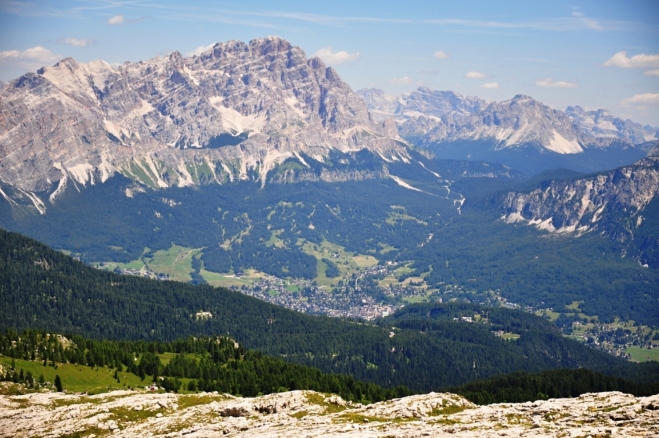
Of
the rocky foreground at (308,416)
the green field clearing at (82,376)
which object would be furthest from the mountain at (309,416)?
the green field clearing at (82,376)

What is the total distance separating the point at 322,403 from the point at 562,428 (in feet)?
151

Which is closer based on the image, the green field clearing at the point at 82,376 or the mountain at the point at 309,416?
the mountain at the point at 309,416

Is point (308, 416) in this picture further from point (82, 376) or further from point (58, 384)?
point (82, 376)

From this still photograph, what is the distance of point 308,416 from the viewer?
121 metres

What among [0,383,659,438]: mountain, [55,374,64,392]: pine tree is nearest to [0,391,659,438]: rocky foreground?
[0,383,659,438]: mountain

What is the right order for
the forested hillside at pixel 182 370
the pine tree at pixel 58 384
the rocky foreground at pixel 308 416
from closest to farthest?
the rocky foreground at pixel 308 416 → the pine tree at pixel 58 384 → the forested hillside at pixel 182 370

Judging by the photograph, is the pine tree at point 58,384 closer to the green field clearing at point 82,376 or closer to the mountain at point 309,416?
the green field clearing at point 82,376

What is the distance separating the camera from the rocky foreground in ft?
322

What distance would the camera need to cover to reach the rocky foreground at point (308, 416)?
9800 cm

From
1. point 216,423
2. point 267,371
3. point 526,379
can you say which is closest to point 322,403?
point 216,423

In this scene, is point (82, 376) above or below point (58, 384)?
below

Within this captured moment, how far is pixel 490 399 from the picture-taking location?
580 feet

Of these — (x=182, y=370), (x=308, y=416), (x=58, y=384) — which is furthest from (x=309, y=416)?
(x=182, y=370)

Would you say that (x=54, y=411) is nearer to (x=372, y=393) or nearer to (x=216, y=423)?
(x=216, y=423)
